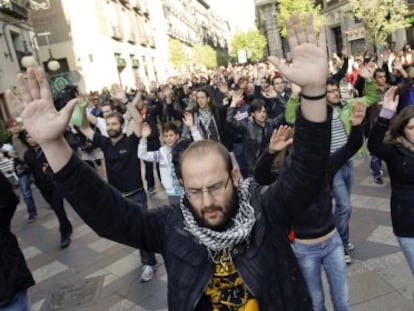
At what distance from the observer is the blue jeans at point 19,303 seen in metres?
2.72

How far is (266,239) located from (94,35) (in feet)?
87.0

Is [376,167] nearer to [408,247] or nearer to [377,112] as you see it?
[377,112]

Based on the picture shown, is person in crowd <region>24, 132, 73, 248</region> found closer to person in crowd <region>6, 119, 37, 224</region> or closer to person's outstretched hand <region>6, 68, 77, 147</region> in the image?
person in crowd <region>6, 119, 37, 224</region>

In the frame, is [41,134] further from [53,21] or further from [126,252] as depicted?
[53,21]

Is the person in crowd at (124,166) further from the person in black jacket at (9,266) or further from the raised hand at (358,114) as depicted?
the raised hand at (358,114)

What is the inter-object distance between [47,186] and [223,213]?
556cm

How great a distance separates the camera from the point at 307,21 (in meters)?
1.57

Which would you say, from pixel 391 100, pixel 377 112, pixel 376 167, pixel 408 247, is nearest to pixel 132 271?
pixel 408 247

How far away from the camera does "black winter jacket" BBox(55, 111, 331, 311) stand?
1642 mm

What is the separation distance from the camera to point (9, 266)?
274 cm

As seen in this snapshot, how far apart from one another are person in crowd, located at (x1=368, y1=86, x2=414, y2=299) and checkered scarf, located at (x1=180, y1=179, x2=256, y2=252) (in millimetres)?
1791

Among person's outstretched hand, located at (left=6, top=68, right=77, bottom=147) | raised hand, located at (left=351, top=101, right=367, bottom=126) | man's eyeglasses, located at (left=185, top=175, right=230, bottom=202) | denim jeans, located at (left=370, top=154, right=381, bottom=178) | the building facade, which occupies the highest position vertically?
the building facade

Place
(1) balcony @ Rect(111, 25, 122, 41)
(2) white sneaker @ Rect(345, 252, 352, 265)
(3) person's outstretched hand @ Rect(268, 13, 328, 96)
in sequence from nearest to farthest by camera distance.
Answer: (3) person's outstretched hand @ Rect(268, 13, 328, 96) < (2) white sneaker @ Rect(345, 252, 352, 265) < (1) balcony @ Rect(111, 25, 122, 41)

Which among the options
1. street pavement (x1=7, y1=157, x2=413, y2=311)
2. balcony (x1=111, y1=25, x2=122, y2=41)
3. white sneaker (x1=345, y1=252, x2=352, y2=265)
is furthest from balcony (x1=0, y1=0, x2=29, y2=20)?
white sneaker (x1=345, y1=252, x2=352, y2=265)
